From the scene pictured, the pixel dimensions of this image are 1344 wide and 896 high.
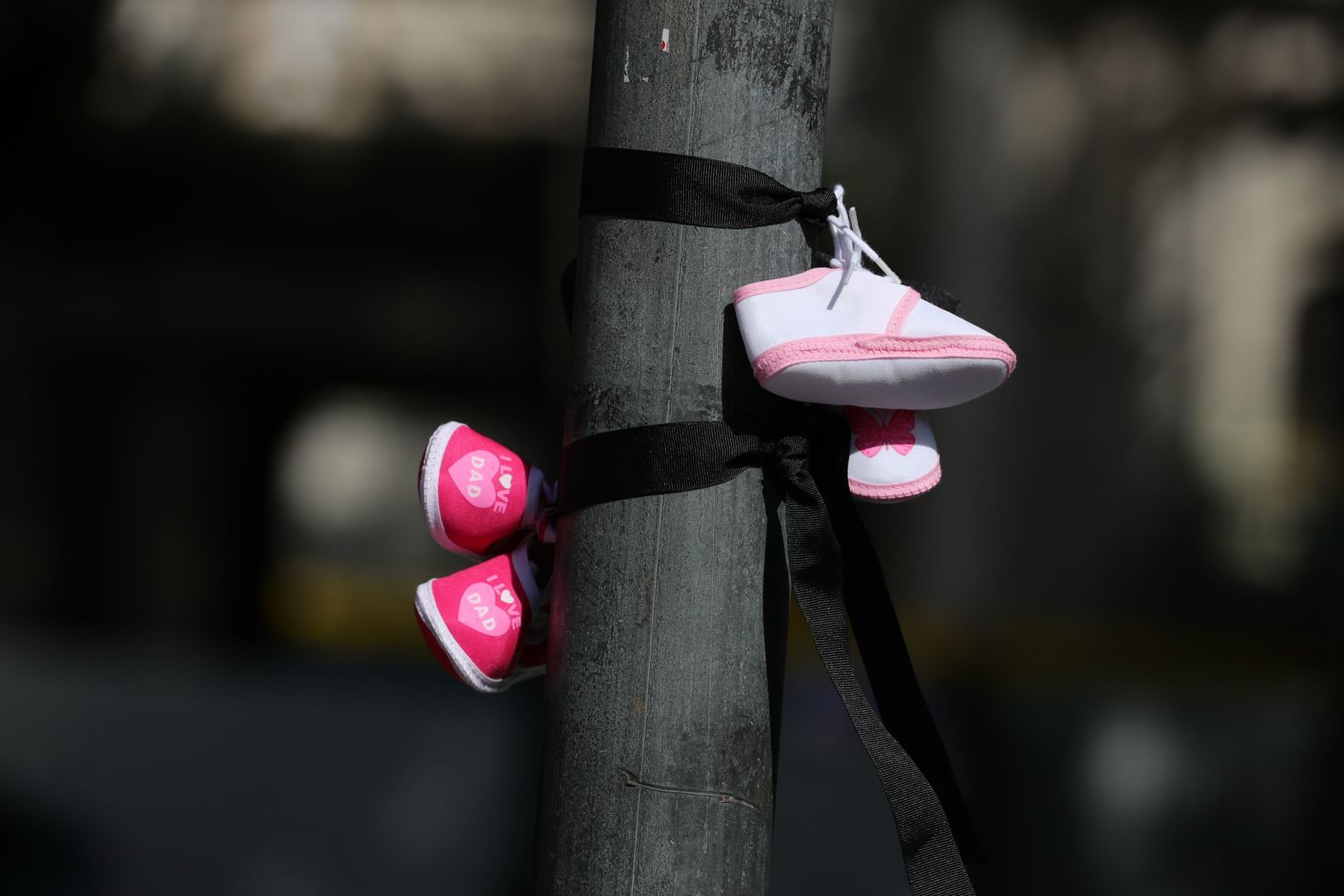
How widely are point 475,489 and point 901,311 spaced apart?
543 mm

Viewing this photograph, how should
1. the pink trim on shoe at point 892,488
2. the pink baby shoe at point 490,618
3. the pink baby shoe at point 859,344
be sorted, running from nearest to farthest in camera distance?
the pink baby shoe at point 859,344 → the pink trim on shoe at point 892,488 → the pink baby shoe at point 490,618

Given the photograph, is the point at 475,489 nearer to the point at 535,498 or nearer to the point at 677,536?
the point at 535,498

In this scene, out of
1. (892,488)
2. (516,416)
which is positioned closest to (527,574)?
(892,488)

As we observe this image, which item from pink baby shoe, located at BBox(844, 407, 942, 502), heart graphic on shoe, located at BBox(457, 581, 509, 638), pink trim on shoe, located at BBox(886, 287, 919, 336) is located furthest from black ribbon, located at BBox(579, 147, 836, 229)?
heart graphic on shoe, located at BBox(457, 581, 509, 638)

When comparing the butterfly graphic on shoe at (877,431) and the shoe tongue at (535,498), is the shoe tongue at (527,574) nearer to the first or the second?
the shoe tongue at (535,498)

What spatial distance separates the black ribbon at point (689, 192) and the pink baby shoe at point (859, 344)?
0.07 meters

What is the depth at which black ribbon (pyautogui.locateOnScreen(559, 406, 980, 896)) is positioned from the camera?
4.25 ft

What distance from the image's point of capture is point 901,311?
4.33 ft

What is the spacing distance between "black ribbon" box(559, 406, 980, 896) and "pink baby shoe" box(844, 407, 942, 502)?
2 centimetres

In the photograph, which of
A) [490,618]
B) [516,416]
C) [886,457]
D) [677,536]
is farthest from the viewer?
[516,416]

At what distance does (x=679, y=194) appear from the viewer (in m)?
1.29

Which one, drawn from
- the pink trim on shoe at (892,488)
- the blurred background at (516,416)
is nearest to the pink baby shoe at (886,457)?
the pink trim on shoe at (892,488)

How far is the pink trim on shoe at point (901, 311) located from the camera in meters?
1.30

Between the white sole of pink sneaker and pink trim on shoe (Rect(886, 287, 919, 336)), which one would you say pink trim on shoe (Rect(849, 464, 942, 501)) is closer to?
pink trim on shoe (Rect(886, 287, 919, 336))
